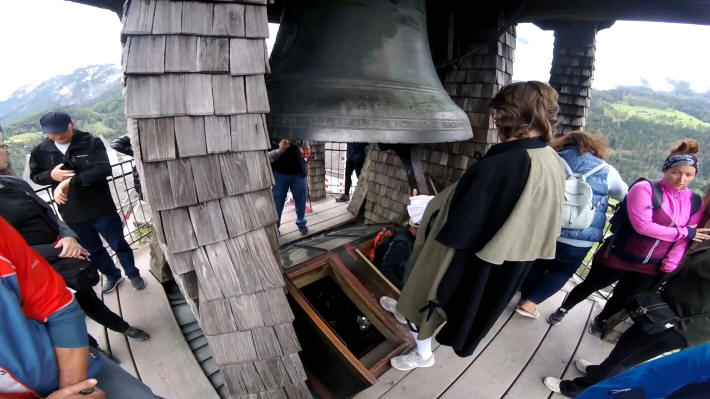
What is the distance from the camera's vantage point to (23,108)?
62.5 meters

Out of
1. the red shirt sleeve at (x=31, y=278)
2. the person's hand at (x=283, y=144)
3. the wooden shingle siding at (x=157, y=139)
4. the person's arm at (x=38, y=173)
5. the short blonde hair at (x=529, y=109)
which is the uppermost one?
the short blonde hair at (x=529, y=109)

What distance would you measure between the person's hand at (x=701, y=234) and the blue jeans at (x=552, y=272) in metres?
0.50

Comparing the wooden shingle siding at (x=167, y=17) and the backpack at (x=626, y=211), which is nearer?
the wooden shingle siding at (x=167, y=17)

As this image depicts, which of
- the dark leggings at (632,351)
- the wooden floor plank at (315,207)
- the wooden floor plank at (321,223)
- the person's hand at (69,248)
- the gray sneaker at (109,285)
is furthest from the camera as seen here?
the wooden floor plank at (315,207)

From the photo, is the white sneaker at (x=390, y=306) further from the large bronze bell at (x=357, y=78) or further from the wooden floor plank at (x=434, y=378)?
the large bronze bell at (x=357, y=78)

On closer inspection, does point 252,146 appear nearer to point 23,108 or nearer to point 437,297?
point 437,297

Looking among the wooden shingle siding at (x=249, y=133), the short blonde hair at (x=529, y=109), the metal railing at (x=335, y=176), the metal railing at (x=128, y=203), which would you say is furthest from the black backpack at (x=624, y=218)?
the metal railing at (x=335, y=176)

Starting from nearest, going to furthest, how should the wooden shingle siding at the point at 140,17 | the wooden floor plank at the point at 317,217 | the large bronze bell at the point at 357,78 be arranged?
the wooden shingle siding at the point at 140,17, the large bronze bell at the point at 357,78, the wooden floor plank at the point at 317,217

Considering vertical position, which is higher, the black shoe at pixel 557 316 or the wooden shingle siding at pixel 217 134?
the wooden shingle siding at pixel 217 134

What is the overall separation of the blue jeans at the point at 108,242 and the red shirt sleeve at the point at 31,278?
4.28 ft

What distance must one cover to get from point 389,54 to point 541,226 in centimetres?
95

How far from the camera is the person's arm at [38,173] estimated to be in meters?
1.88

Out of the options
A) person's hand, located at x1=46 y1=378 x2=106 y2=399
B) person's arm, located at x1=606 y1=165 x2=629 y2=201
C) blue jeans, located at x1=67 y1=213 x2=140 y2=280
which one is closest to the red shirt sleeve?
person's hand, located at x1=46 y1=378 x2=106 y2=399

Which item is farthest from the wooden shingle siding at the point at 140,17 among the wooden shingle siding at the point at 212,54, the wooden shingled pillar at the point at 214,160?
the wooden shingle siding at the point at 212,54
